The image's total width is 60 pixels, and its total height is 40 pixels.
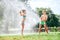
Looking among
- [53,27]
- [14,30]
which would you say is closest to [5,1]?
[14,30]

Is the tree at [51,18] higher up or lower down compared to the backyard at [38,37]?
higher up

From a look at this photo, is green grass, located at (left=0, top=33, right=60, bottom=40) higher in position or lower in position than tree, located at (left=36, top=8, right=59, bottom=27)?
lower

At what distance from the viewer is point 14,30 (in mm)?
3773

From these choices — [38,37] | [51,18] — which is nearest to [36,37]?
[38,37]

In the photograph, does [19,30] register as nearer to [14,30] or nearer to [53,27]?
[14,30]

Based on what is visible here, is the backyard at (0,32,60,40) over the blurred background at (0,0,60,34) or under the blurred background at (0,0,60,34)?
under

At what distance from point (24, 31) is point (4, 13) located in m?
0.26

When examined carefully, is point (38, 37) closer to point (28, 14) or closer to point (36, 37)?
point (36, 37)

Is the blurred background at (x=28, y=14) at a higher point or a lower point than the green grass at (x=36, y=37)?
higher

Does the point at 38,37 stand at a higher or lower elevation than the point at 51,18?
lower

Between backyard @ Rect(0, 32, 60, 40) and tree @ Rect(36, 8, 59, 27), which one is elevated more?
tree @ Rect(36, 8, 59, 27)

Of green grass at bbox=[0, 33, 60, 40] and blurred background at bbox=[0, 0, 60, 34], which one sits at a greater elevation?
blurred background at bbox=[0, 0, 60, 34]

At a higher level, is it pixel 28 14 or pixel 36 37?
pixel 28 14

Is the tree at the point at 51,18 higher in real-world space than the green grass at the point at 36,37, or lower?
higher
